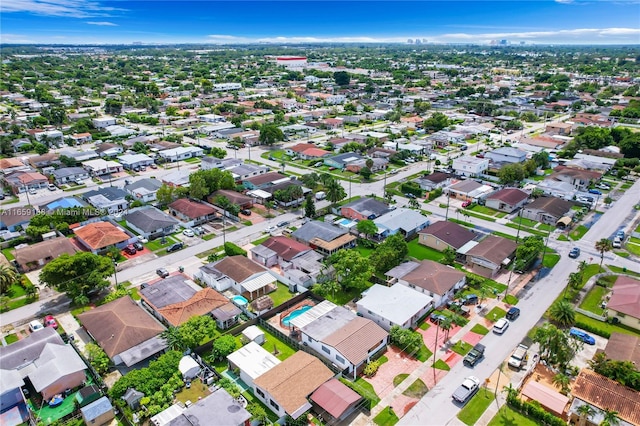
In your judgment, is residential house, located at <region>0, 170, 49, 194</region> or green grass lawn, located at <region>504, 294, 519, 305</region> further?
residential house, located at <region>0, 170, 49, 194</region>

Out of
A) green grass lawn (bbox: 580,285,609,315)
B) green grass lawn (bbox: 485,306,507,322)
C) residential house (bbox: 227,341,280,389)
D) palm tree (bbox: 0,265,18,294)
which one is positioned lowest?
green grass lawn (bbox: 580,285,609,315)

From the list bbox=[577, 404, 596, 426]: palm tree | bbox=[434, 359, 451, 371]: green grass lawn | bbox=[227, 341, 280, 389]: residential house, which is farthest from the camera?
bbox=[434, 359, 451, 371]: green grass lawn

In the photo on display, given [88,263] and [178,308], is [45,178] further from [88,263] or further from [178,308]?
[178,308]

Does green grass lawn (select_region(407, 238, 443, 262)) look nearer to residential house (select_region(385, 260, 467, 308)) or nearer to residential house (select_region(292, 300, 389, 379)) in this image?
residential house (select_region(385, 260, 467, 308))

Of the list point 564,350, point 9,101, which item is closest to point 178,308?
point 564,350

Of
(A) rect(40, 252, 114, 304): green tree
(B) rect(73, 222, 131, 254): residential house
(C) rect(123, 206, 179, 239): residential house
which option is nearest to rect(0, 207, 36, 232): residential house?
(B) rect(73, 222, 131, 254): residential house

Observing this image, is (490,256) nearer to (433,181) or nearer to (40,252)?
(433,181)
